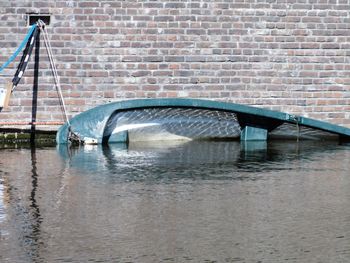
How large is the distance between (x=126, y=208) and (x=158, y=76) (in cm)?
825

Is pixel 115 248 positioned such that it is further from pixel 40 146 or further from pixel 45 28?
pixel 45 28

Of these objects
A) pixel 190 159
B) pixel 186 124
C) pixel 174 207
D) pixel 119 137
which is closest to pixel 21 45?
pixel 119 137

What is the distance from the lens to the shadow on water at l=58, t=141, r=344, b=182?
1180cm

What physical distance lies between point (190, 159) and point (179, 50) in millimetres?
3998

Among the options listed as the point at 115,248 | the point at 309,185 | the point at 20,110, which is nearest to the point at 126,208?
the point at 115,248

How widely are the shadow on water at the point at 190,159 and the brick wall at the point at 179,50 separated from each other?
1.12m

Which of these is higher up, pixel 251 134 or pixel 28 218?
pixel 28 218

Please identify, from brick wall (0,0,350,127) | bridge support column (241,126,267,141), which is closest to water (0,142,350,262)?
bridge support column (241,126,267,141)

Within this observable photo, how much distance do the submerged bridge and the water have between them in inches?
68.6

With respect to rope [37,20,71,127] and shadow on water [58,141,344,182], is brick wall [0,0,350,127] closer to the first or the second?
rope [37,20,71,127]

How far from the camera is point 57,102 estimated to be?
1717 centimetres

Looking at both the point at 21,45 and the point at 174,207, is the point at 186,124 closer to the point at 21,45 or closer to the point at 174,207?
the point at 21,45

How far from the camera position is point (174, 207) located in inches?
362

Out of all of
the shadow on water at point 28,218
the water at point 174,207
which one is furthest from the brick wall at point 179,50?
the shadow on water at point 28,218
